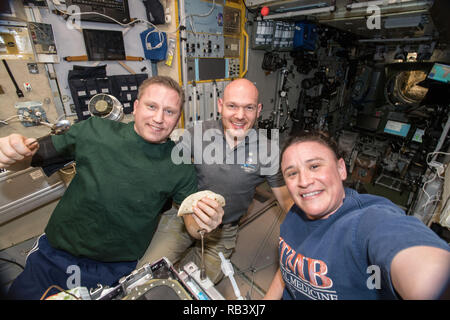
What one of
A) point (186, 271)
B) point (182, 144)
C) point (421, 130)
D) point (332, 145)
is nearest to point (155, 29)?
point (182, 144)

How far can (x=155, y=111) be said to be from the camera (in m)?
1.61

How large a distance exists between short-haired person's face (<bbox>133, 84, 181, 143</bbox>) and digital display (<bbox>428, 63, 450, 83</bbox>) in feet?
11.8

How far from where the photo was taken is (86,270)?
5.04ft

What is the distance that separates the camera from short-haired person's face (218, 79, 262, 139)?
2016 mm

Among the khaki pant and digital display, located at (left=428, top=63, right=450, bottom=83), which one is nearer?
the khaki pant

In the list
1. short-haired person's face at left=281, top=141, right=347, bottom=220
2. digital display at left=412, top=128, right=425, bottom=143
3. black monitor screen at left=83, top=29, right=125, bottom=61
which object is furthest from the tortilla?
digital display at left=412, top=128, right=425, bottom=143

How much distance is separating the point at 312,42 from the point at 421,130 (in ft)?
9.51

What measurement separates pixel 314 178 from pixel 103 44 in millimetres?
3180

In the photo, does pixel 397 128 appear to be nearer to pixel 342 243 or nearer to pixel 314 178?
pixel 314 178

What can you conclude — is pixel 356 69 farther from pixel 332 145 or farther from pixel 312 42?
pixel 332 145

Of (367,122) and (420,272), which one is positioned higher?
(420,272)

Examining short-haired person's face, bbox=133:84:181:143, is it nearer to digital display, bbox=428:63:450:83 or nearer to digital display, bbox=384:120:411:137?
digital display, bbox=428:63:450:83

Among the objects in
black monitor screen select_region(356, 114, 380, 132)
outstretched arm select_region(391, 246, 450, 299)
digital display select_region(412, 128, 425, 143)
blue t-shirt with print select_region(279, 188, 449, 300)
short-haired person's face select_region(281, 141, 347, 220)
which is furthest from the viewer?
black monitor screen select_region(356, 114, 380, 132)

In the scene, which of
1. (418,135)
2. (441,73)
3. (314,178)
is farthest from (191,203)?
(418,135)
